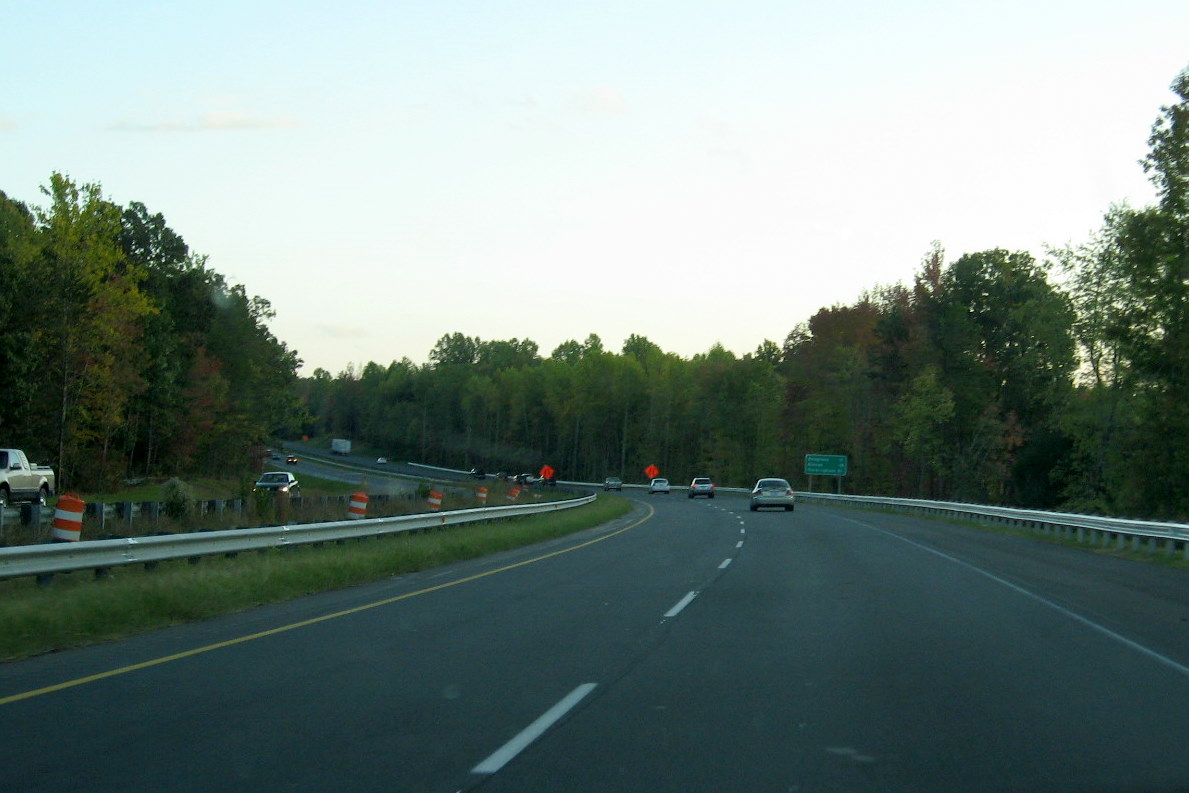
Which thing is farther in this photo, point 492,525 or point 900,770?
point 492,525

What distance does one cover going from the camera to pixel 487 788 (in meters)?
6.16

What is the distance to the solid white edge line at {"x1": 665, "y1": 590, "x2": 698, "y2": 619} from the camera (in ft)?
45.2

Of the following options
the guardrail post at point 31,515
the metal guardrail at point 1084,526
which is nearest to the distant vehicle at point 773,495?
the metal guardrail at point 1084,526

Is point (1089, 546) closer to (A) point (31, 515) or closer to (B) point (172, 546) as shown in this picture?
(B) point (172, 546)

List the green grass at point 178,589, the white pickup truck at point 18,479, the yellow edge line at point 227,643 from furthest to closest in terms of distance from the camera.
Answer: the white pickup truck at point 18,479 → the green grass at point 178,589 → the yellow edge line at point 227,643

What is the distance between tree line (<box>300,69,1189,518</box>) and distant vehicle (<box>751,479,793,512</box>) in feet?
44.9

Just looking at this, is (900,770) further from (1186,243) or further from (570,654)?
(1186,243)

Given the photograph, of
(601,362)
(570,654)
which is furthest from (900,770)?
(601,362)

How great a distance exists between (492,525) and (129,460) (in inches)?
1834

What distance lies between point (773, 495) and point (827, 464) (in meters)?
31.2

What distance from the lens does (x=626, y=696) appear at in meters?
8.67

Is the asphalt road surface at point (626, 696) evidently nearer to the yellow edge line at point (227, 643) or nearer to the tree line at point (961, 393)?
the yellow edge line at point (227, 643)

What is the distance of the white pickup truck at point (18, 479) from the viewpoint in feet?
108

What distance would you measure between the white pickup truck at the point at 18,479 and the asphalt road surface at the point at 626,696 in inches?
831
